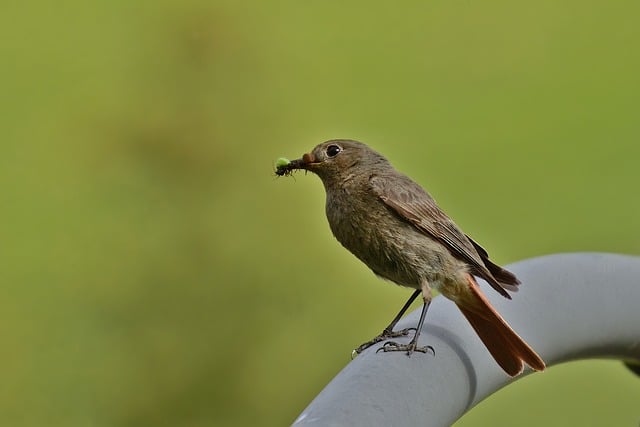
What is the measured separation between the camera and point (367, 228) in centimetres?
311

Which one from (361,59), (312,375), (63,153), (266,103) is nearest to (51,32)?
(63,153)

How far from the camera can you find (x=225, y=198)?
11.8ft

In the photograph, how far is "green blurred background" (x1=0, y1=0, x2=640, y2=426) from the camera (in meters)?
3.52

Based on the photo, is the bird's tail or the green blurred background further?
the green blurred background

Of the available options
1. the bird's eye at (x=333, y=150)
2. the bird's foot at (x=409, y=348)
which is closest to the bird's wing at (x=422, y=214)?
the bird's eye at (x=333, y=150)

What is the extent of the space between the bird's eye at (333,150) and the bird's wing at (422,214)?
143 millimetres

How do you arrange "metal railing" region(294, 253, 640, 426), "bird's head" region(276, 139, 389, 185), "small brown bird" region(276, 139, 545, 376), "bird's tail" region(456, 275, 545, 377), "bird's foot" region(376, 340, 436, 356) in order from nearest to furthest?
"metal railing" region(294, 253, 640, 426) < "bird's foot" region(376, 340, 436, 356) < "bird's tail" region(456, 275, 545, 377) < "small brown bird" region(276, 139, 545, 376) < "bird's head" region(276, 139, 389, 185)

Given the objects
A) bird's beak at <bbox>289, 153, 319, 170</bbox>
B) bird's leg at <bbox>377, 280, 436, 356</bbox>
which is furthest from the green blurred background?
bird's leg at <bbox>377, 280, 436, 356</bbox>

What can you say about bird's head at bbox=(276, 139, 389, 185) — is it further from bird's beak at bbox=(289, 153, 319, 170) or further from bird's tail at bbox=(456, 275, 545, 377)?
bird's tail at bbox=(456, 275, 545, 377)

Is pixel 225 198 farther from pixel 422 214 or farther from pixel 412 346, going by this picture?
pixel 412 346

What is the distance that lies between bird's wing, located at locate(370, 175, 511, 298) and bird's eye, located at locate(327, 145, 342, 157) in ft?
0.47

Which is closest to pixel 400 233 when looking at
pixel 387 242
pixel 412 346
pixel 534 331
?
pixel 387 242

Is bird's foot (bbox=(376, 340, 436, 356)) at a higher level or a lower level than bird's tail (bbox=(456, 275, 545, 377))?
higher

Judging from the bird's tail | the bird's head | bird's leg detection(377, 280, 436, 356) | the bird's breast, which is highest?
the bird's head
